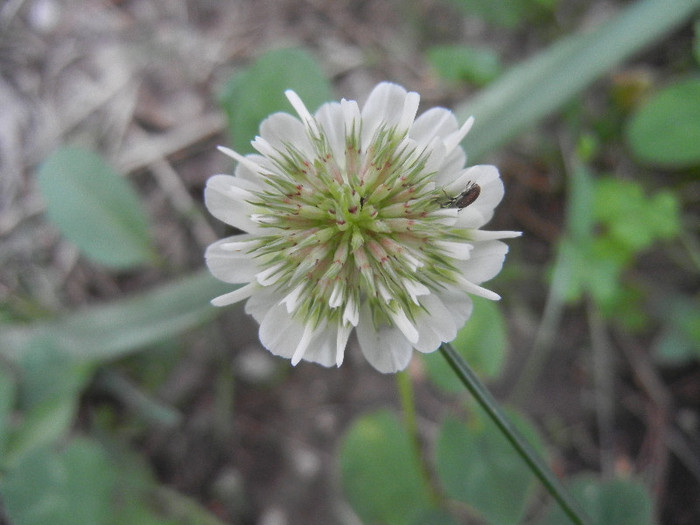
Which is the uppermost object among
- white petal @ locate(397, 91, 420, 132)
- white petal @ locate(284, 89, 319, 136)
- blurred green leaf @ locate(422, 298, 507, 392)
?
white petal @ locate(284, 89, 319, 136)

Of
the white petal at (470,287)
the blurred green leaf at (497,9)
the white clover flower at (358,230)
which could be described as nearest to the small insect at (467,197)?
the white clover flower at (358,230)

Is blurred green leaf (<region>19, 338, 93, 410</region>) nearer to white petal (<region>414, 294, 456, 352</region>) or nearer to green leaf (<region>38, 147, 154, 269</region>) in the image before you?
green leaf (<region>38, 147, 154, 269</region>)

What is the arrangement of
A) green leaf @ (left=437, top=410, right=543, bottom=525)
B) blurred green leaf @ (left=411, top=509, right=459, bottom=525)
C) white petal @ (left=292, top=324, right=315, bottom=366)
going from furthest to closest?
blurred green leaf @ (left=411, top=509, right=459, bottom=525), green leaf @ (left=437, top=410, right=543, bottom=525), white petal @ (left=292, top=324, right=315, bottom=366)

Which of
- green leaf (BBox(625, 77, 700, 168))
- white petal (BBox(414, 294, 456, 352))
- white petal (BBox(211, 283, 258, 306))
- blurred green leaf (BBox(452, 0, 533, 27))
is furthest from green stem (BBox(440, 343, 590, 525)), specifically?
blurred green leaf (BBox(452, 0, 533, 27))

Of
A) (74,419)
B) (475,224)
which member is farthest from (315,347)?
(74,419)

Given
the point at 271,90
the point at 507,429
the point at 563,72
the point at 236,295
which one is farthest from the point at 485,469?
the point at 563,72

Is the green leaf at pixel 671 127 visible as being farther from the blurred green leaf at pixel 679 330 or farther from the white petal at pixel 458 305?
the white petal at pixel 458 305
